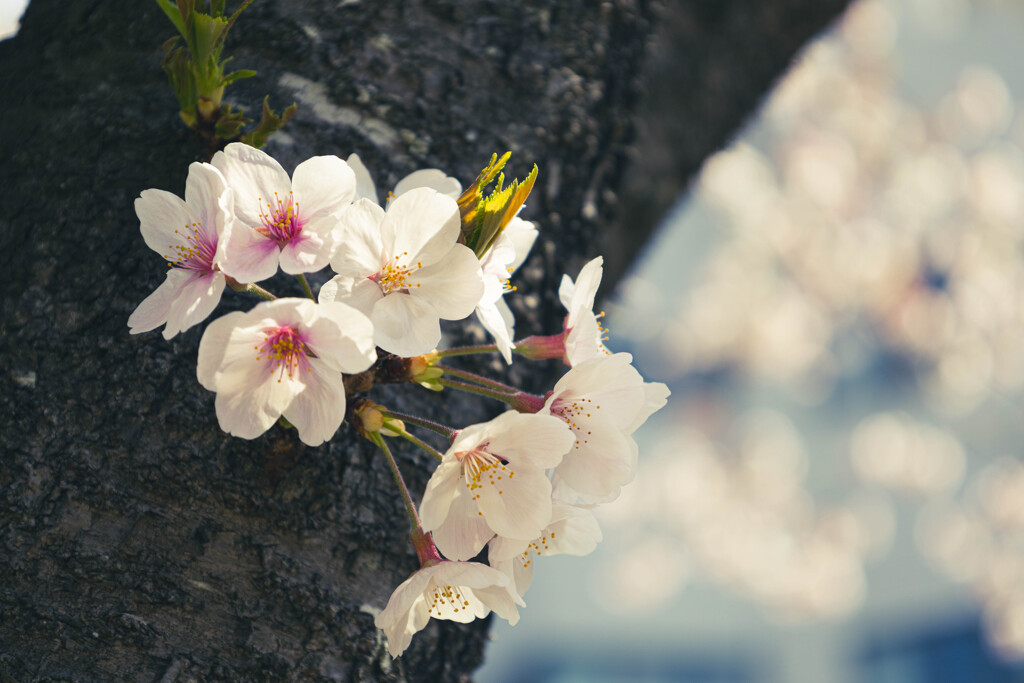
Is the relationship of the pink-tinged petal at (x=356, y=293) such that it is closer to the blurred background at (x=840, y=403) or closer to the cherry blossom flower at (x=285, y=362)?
the cherry blossom flower at (x=285, y=362)

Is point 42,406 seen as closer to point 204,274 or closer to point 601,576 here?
point 204,274

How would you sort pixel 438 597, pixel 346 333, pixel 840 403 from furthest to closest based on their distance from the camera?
1. pixel 840 403
2. pixel 438 597
3. pixel 346 333

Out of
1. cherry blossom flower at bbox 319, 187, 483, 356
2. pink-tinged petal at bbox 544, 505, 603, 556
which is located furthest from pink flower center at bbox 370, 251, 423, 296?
pink-tinged petal at bbox 544, 505, 603, 556

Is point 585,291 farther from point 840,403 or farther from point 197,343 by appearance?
point 840,403

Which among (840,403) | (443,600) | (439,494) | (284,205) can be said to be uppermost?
(284,205)

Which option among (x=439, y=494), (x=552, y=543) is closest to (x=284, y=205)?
(x=439, y=494)

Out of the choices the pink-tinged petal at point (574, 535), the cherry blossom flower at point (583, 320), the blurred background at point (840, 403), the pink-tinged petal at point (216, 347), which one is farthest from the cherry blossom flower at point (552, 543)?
the blurred background at point (840, 403)

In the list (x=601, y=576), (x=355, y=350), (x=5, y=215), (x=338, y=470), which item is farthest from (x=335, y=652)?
(x=601, y=576)
